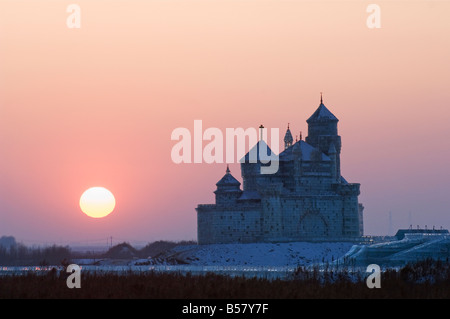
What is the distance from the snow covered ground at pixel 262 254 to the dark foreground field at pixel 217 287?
53.1 metres

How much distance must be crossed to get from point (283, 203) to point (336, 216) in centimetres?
667

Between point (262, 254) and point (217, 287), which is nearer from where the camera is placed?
point (217, 287)

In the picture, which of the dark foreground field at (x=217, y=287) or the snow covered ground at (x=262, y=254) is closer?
the dark foreground field at (x=217, y=287)

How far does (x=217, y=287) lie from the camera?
158ft

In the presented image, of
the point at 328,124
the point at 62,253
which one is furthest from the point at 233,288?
the point at 62,253

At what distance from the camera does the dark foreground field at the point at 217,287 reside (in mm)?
46469

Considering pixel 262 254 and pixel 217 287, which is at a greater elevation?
pixel 217 287

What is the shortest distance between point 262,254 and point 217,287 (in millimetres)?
63235

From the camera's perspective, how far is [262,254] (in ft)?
→ 364

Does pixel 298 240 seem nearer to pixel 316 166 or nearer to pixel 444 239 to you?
pixel 316 166

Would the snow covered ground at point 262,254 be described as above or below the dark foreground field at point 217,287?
below

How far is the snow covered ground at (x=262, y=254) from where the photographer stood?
10862 cm

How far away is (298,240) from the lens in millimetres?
117438

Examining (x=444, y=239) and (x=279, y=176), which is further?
(x=279, y=176)
